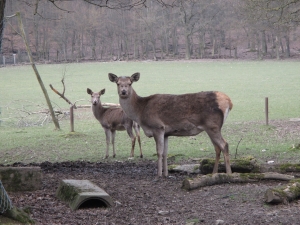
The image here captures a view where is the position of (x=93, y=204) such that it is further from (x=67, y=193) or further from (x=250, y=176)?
(x=250, y=176)

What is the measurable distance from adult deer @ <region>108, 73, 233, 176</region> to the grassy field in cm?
295

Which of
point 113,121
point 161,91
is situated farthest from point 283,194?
point 161,91

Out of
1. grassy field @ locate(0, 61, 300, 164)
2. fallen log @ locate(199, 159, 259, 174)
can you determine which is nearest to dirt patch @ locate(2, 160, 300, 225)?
fallen log @ locate(199, 159, 259, 174)

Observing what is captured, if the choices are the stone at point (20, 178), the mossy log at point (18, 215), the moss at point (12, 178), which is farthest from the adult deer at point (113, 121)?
the mossy log at point (18, 215)

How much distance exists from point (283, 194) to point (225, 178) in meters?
1.48

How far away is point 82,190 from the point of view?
25.5 feet

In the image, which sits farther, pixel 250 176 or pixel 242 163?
pixel 242 163

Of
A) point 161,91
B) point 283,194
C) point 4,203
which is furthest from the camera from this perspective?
point 161,91

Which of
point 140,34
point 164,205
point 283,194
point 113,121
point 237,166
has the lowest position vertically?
point 164,205

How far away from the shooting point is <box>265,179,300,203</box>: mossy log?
736 cm

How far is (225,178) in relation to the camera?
8.80 meters

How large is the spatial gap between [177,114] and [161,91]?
26.2 m

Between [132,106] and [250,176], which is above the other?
[132,106]

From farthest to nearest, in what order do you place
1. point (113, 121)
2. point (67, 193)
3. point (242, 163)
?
1. point (113, 121)
2. point (242, 163)
3. point (67, 193)
